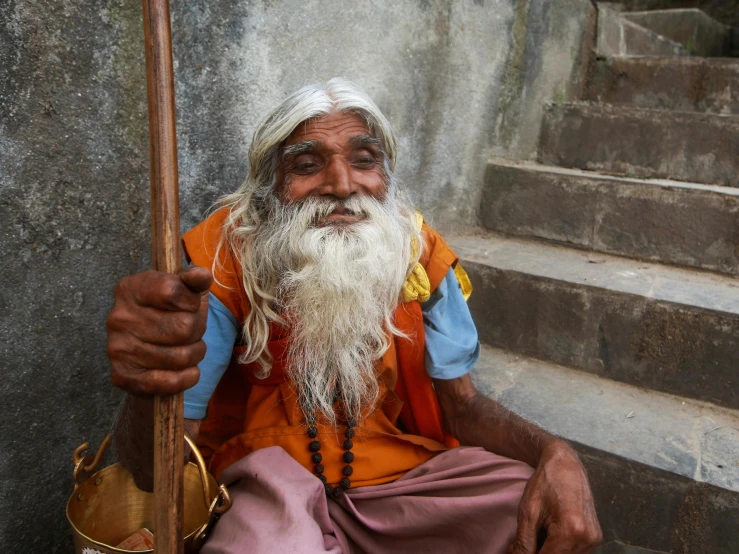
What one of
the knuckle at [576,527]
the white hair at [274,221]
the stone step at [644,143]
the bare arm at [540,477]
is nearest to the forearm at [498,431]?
the bare arm at [540,477]

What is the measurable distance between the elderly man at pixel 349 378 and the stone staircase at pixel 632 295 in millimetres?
692

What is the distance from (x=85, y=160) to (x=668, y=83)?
371cm

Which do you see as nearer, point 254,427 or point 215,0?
point 254,427

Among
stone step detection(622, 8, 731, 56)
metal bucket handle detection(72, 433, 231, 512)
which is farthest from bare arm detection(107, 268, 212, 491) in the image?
stone step detection(622, 8, 731, 56)

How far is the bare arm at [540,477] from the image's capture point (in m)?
1.55

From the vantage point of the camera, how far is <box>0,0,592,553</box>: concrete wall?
1.75 metres

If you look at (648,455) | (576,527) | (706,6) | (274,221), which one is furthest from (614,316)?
(706,6)

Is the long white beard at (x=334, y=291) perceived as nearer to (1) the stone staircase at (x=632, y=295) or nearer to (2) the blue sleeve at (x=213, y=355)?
(2) the blue sleeve at (x=213, y=355)

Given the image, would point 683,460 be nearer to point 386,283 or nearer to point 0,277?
point 386,283

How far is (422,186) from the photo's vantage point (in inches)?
134

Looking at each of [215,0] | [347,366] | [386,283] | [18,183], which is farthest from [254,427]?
[215,0]

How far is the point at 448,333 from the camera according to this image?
204 cm

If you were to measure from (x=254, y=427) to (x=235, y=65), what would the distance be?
130 centimetres

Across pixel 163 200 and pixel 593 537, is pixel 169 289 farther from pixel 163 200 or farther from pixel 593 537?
pixel 593 537
